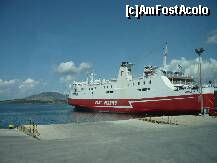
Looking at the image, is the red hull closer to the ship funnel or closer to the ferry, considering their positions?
the ferry

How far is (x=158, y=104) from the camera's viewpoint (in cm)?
4253

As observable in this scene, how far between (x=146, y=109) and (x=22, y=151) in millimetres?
34248

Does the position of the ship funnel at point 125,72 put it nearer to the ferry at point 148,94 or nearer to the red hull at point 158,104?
the ferry at point 148,94

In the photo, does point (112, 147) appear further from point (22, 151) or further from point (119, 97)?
point (119, 97)

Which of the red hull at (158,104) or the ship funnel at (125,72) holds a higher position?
the ship funnel at (125,72)

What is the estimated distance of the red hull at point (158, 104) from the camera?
3825 centimetres

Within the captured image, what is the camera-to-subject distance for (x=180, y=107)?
39719 millimetres

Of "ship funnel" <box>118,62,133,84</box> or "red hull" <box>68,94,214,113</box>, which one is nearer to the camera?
"red hull" <box>68,94,214,113</box>

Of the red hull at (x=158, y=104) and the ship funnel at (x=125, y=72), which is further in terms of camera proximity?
the ship funnel at (x=125, y=72)

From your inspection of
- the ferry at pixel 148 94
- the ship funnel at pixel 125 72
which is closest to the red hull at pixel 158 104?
the ferry at pixel 148 94

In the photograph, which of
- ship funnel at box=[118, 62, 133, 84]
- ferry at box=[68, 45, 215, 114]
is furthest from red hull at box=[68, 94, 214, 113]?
ship funnel at box=[118, 62, 133, 84]

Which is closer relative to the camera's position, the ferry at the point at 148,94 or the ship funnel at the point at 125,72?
the ferry at the point at 148,94

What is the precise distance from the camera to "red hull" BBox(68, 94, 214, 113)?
38250 mm

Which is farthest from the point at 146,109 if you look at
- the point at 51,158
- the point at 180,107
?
the point at 51,158
